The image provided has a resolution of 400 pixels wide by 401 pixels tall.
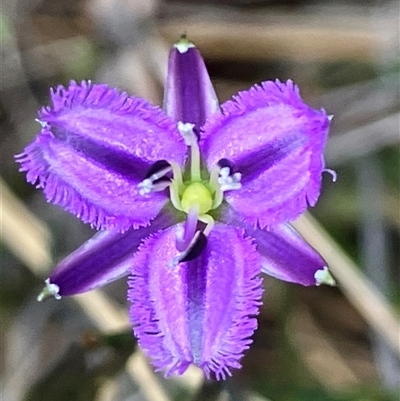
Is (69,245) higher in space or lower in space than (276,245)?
higher

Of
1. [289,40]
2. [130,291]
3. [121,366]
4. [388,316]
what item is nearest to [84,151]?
[130,291]

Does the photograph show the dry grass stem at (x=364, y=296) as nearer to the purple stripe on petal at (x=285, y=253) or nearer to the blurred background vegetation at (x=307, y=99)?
the blurred background vegetation at (x=307, y=99)

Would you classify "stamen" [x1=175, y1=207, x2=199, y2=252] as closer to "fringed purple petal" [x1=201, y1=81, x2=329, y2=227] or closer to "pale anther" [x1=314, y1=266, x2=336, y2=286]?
"fringed purple petal" [x1=201, y1=81, x2=329, y2=227]

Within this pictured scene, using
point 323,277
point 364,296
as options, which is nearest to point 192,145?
point 323,277

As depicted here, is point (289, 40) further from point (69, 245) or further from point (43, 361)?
point (43, 361)

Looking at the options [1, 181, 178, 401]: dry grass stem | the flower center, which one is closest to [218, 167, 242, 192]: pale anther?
the flower center

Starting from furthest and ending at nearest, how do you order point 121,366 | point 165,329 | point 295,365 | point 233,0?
point 233,0 → point 295,365 → point 121,366 → point 165,329

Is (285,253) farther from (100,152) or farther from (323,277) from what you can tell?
(100,152)

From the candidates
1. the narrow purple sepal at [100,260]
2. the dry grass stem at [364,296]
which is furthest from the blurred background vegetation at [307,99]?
the narrow purple sepal at [100,260]
